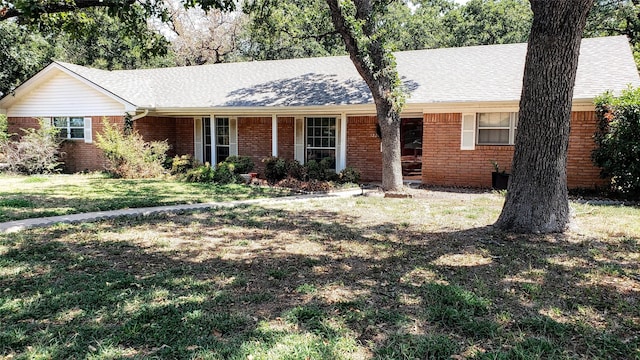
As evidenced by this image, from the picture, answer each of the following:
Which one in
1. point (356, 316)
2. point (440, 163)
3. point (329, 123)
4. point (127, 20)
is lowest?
point (356, 316)

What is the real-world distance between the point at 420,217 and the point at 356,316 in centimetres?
481

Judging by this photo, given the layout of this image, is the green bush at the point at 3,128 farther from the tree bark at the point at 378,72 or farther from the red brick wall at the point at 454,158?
the red brick wall at the point at 454,158

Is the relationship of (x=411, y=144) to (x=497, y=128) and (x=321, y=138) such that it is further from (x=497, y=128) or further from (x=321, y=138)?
(x=497, y=128)

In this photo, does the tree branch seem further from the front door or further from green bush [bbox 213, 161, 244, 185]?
the front door

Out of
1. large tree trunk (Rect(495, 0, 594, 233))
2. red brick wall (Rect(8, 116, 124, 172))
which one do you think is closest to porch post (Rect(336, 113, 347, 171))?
large tree trunk (Rect(495, 0, 594, 233))

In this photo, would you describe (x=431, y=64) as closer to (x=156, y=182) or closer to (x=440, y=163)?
(x=440, y=163)

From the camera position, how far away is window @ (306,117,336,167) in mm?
15805

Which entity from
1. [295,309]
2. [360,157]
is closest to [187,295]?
[295,309]

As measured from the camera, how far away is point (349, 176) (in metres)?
13.6

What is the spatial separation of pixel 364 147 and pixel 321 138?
5.77 ft

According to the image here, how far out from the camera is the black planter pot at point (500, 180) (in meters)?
11.9

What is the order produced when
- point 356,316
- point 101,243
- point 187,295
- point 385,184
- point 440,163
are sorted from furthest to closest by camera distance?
point 440,163
point 385,184
point 101,243
point 187,295
point 356,316

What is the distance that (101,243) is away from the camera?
6.07 meters

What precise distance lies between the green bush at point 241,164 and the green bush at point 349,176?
3.43 m
